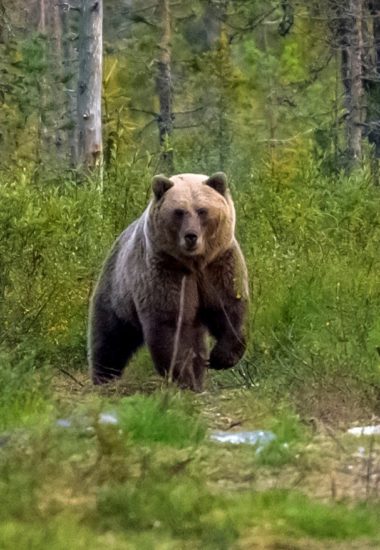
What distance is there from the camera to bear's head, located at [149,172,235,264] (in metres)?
8.12

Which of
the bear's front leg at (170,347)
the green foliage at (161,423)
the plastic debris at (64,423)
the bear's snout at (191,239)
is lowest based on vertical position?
the bear's front leg at (170,347)

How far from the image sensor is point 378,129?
21391 mm

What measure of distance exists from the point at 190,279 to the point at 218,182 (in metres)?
0.74

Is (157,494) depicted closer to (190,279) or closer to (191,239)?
(191,239)

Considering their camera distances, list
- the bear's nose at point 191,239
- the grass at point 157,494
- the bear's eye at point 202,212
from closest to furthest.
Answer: the grass at point 157,494, the bear's nose at point 191,239, the bear's eye at point 202,212

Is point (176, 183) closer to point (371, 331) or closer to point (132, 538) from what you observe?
point (371, 331)

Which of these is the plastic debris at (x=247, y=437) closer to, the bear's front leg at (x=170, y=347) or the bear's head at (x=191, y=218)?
the bear's front leg at (x=170, y=347)

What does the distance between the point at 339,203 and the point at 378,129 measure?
398 inches

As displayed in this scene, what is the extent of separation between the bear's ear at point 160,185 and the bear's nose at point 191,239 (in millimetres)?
578

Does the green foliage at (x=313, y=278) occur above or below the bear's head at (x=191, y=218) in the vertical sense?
below

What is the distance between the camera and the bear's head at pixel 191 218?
812 cm

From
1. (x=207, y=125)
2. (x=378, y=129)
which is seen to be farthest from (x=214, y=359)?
(x=207, y=125)

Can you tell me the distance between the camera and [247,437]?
5918mm

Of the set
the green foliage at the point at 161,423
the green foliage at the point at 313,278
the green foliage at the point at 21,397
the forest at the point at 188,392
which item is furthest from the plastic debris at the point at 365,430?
the green foliage at the point at 21,397
